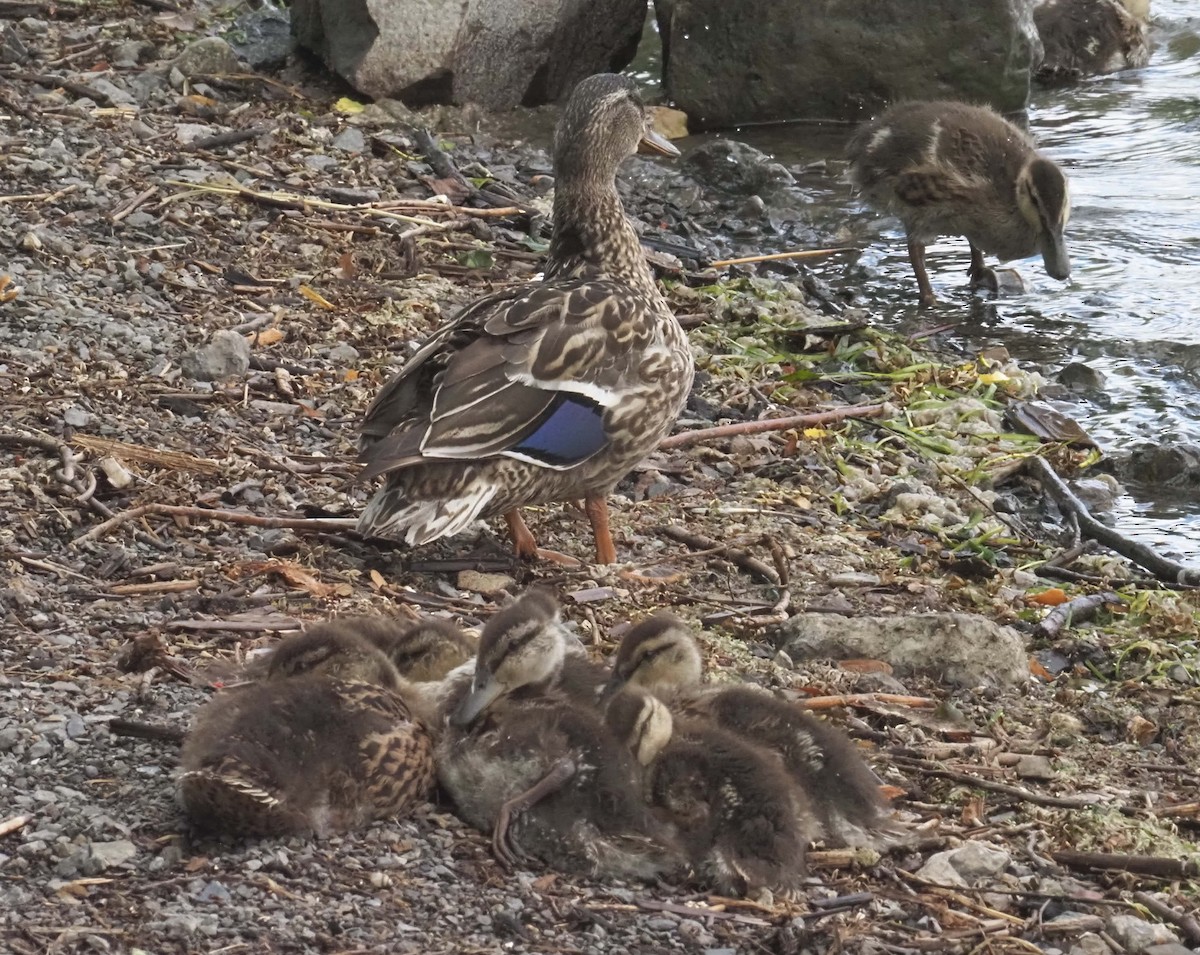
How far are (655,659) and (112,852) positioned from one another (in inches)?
51.2

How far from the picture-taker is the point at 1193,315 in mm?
9000

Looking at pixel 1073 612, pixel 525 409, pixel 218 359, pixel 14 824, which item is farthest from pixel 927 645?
pixel 218 359

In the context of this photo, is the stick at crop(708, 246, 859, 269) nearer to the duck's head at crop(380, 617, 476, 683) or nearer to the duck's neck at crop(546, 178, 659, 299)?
the duck's neck at crop(546, 178, 659, 299)

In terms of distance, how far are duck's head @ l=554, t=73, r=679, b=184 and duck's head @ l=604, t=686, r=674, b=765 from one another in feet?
9.79

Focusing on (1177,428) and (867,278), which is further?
(867,278)

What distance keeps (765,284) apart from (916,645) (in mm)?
3990

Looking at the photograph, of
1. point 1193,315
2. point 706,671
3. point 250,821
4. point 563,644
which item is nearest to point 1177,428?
point 1193,315

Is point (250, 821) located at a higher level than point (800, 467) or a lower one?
higher

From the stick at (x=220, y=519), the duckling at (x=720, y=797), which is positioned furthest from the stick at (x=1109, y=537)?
the duckling at (x=720, y=797)

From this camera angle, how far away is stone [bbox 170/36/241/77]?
945cm

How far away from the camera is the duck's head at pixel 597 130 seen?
6422 millimetres

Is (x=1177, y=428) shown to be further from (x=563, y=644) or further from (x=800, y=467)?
(x=563, y=644)

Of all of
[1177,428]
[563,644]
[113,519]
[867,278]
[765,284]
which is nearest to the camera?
[563,644]

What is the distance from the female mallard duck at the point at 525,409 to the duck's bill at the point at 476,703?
1327 millimetres
